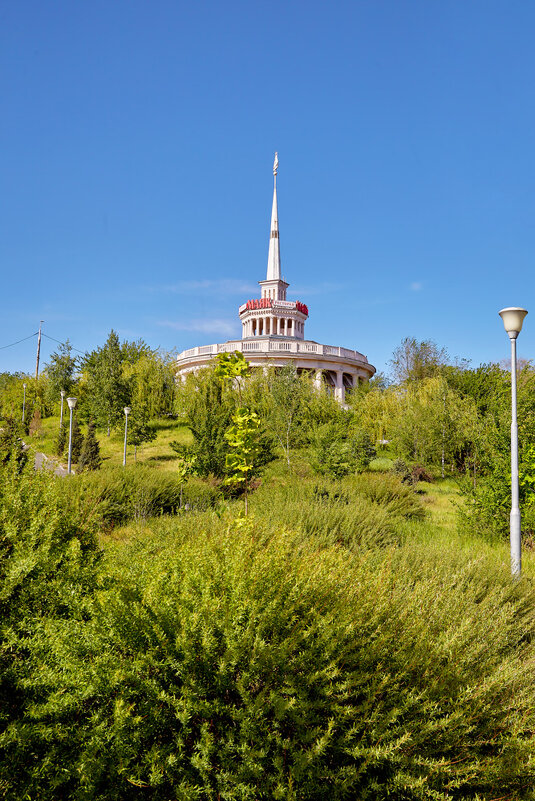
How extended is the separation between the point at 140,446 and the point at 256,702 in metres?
28.6

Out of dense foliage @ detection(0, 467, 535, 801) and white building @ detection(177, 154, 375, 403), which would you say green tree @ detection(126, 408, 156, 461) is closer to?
white building @ detection(177, 154, 375, 403)

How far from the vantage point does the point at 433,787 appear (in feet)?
9.49

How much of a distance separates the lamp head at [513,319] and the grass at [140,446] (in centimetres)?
1842

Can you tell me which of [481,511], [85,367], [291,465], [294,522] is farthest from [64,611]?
[85,367]

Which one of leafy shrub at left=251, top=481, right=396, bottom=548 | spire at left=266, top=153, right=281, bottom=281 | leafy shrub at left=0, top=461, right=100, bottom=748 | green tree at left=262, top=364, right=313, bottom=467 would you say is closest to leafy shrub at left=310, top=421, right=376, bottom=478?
green tree at left=262, top=364, right=313, bottom=467

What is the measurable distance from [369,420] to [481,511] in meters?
21.5

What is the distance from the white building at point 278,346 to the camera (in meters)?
43.0

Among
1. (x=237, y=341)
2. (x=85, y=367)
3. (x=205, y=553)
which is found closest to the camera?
(x=205, y=553)

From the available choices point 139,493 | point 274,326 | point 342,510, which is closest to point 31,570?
point 342,510

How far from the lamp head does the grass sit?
60.4 feet

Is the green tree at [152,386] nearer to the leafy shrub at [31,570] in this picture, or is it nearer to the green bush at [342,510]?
the green bush at [342,510]

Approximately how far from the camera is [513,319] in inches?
315

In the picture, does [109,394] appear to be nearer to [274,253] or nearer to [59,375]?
[59,375]

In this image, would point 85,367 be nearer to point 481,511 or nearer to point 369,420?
point 369,420
